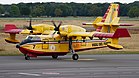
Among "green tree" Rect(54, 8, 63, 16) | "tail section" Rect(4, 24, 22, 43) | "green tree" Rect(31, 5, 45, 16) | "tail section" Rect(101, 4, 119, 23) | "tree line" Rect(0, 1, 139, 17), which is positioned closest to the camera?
"tail section" Rect(101, 4, 119, 23)

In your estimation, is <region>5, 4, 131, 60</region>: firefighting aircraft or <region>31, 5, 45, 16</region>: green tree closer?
<region>5, 4, 131, 60</region>: firefighting aircraft

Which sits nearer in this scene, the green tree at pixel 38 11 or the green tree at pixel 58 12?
the green tree at pixel 38 11

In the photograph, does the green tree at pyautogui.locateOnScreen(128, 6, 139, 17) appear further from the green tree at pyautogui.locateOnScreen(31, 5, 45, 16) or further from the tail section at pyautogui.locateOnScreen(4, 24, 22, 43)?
the tail section at pyautogui.locateOnScreen(4, 24, 22, 43)

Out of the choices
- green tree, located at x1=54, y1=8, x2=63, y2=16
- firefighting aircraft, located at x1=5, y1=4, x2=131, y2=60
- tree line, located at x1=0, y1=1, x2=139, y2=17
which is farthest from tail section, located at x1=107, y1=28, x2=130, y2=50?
green tree, located at x1=54, y1=8, x2=63, y2=16

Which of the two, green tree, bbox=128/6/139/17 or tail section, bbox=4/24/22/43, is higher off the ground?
tail section, bbox=4/24/22/43

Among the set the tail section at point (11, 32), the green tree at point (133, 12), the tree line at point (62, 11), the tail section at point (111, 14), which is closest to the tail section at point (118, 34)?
the tail section at point (111, 14)

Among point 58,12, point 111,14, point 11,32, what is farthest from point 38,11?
point 111,14

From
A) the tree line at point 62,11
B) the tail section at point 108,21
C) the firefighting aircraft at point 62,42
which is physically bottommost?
the tree line at point 62,11

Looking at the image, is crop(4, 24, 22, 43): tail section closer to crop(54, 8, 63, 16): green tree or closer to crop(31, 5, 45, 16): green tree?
crop(31, 5, 45, 16): green tree

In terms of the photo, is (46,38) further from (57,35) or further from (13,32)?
(13,32)

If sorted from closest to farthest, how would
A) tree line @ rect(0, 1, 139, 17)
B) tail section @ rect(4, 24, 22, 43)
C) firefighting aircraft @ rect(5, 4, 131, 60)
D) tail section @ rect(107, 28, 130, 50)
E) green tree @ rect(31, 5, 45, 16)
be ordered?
tail section @ rect(107, 28, 130, 50), firefighting aircraft @ rect(5, 4, 131, 60), tail section @ rect(4, 24, 22, 43), green tree @ rect(31, 5, 45, 16), tree line @ rect(0, 1, 139, 17)

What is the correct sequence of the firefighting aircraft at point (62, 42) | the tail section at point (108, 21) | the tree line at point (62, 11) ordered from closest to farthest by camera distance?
1. the firefighting aircraft at point (62, 42)
2. the tail section at point (108, 21)
3. the tree line at point (62, 11)

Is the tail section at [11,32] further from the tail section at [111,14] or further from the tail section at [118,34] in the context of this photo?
the tail section at [118,34]

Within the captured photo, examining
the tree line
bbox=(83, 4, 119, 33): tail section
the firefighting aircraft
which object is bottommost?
the tree line
